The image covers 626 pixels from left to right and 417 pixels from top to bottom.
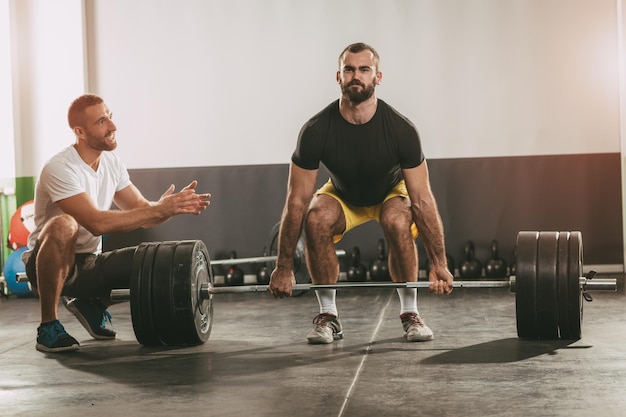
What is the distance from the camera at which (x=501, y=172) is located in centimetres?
616

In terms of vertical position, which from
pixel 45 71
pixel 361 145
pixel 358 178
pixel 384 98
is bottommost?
pixel 358 178

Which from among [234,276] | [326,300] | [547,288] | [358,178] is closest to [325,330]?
[326,300]

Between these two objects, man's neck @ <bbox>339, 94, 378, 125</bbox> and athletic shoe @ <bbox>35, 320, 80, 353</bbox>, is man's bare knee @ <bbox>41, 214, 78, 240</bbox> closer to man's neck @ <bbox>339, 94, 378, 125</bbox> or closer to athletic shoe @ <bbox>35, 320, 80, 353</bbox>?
athletic shoe @ <bbox>35, 320, 80, 353</bbox>

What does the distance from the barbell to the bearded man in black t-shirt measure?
0.56ft

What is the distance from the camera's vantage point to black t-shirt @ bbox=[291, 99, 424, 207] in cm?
347

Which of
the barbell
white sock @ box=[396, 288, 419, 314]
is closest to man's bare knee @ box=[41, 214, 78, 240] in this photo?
the barbell

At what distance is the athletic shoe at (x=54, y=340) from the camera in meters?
3.56

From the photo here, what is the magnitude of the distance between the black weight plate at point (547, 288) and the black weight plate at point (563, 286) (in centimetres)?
1

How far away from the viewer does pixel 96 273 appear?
12.2 ft

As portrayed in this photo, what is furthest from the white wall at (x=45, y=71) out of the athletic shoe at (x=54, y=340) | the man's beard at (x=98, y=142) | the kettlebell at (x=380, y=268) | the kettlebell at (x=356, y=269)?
the athletic shoe at (x=54, y=340)

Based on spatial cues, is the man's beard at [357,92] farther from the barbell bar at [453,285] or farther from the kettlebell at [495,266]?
the kettlebell at [495,266]

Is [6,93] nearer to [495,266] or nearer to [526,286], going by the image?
[495,266]

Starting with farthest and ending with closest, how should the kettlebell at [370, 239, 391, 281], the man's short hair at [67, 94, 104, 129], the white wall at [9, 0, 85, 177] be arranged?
the white wall at [9, 0, 85, 177], the kettlebell at [370, 239, 391, 281], the man's short hair at [67, 94, 104, 129]

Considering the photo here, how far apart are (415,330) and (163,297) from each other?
39.0 inches
